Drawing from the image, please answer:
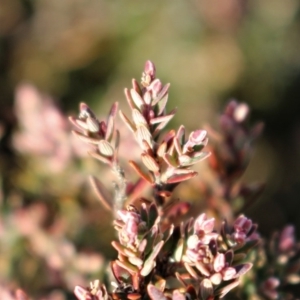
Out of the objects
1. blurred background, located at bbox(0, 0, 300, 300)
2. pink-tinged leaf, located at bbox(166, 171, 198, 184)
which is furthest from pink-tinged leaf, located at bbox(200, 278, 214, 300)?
blurred background, located at bbox(0, 0, 300, 300)

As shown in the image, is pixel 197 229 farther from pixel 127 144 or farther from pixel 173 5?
pixel 173 5

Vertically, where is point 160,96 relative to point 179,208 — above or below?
above

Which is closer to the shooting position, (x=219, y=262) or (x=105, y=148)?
(x=219, y=262)

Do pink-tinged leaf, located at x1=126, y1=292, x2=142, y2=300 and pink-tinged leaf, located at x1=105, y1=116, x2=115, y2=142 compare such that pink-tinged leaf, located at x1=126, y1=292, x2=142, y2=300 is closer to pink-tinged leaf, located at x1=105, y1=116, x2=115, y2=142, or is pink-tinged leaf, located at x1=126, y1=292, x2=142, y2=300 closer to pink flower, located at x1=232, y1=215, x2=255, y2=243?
pink flower, located at x1=232, y1=215, x2=255, y2=243

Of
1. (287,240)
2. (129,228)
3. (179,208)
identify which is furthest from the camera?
(287,240)

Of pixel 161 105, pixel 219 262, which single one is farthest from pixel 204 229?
pixel 161 105

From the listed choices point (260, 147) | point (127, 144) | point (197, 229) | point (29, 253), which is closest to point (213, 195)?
point (127, 144)

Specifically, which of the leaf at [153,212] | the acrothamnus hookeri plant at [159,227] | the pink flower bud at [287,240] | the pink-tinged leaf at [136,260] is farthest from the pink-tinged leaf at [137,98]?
the pink flower bud at [287,240]

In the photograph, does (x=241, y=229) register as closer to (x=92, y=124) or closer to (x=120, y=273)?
(x=120, y=273)
